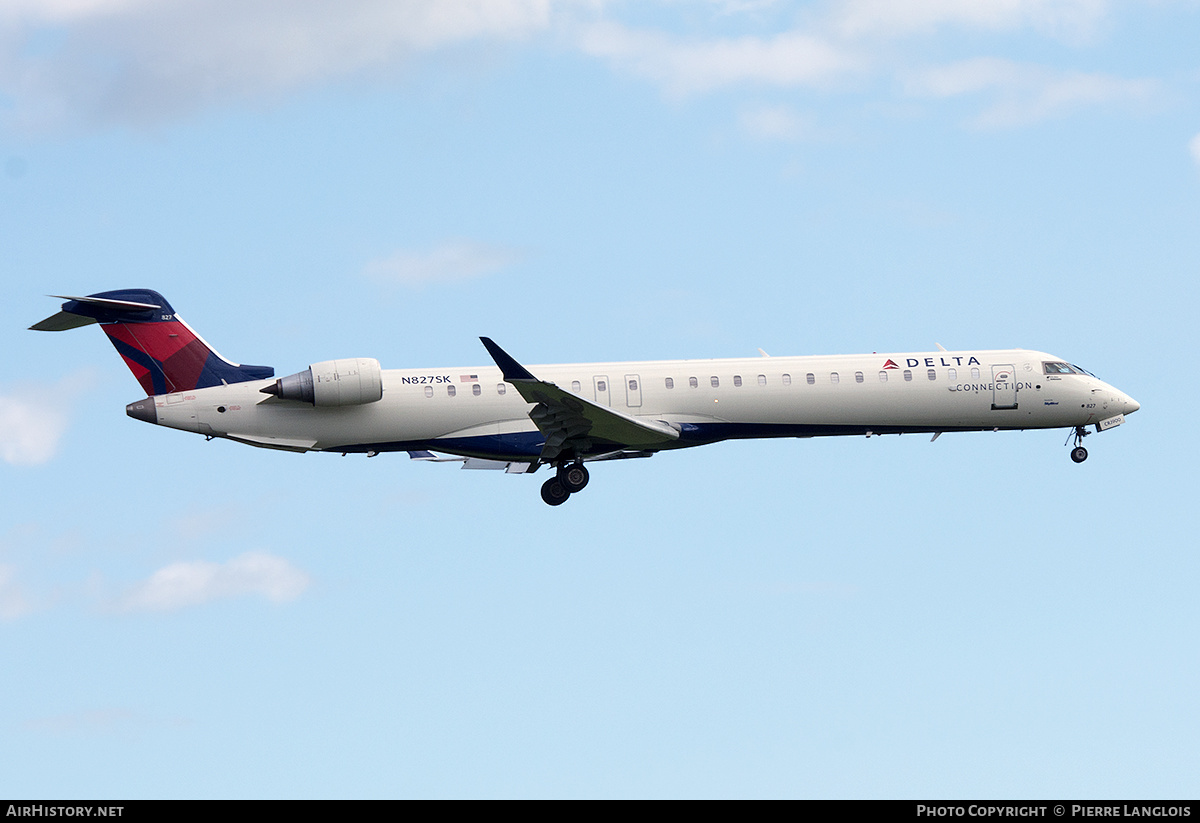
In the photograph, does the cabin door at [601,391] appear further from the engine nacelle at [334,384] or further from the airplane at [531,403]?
the engine nacelle at [334,384]

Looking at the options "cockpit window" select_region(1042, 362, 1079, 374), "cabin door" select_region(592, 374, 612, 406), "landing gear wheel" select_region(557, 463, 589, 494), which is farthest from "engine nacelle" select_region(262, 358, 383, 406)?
"cockpit window" select_region(1042, 362, 1079, 374)

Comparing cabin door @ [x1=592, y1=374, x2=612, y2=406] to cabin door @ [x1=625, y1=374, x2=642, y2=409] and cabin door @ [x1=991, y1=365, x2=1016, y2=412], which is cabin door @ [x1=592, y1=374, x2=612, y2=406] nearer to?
cabin door @ [x1=625, y1=374, x2=642, y2=409]

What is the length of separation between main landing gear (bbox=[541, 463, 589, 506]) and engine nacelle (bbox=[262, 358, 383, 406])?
4.75 meters

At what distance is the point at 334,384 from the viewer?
33938 millimetres

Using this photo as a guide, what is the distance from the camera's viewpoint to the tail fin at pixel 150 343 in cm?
3481

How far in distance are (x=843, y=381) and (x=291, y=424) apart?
13.4 m

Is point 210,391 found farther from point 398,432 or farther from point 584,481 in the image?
point 584,481

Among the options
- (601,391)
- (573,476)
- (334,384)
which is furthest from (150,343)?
(601,391)

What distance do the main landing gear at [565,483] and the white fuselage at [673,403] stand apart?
88 centimetres

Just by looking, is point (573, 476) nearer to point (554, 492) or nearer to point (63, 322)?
point (554, 492)

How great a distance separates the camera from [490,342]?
31.0m
